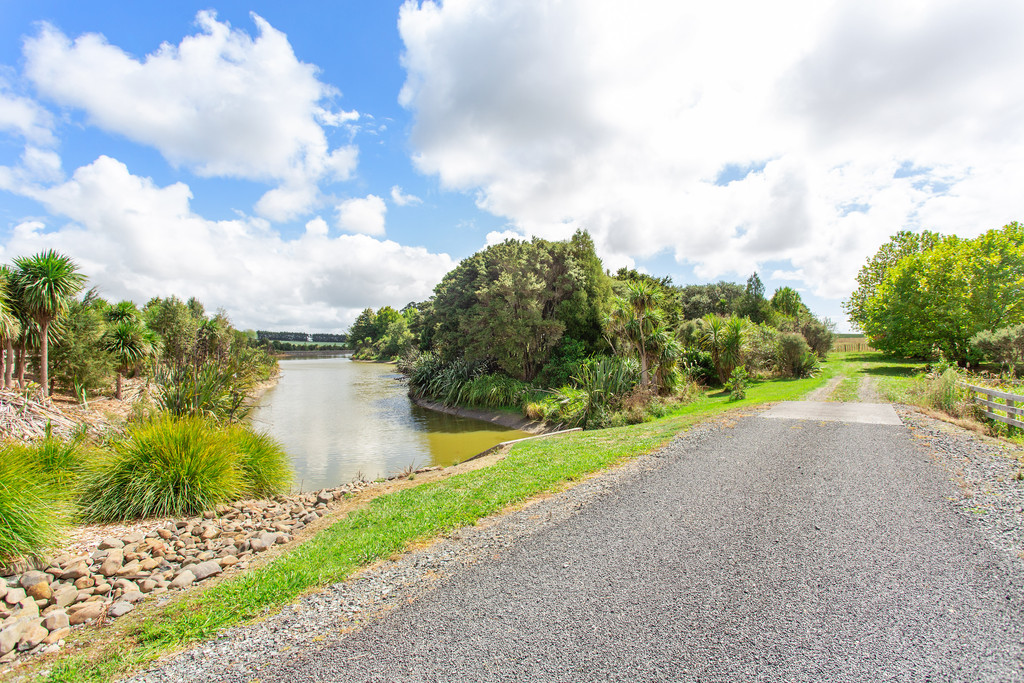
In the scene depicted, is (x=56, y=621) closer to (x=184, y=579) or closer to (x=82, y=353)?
(x=184, y=579)

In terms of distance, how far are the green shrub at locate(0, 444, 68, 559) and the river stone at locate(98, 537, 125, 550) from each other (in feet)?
1.47

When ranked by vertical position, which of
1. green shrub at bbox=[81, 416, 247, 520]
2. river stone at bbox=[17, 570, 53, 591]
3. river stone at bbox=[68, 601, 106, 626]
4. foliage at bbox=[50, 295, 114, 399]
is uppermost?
foliage at bbox=[50, 295, 114, 399]

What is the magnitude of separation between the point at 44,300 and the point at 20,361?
11.1ft

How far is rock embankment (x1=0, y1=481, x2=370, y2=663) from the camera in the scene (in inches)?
155

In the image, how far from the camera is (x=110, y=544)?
18.2 feet

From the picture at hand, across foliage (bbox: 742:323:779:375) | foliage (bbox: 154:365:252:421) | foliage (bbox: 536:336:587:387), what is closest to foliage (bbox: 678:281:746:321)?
foliage (bbox: 742:323:779:375)

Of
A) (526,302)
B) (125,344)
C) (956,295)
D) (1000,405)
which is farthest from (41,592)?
(956,295)

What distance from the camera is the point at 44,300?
13.7 m

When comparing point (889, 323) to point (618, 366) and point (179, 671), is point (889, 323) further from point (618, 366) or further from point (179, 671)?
point (179, 671)

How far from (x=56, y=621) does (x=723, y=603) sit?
226 inches

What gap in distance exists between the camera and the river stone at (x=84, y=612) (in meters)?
4.10

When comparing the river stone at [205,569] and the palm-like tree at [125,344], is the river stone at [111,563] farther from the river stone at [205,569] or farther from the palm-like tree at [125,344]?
the palm-like tree at [125,344]

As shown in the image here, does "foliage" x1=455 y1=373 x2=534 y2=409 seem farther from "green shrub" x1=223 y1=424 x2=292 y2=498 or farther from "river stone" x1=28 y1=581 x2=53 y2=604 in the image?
"river stone" x1=28 y1=581 x2=53 y2=604

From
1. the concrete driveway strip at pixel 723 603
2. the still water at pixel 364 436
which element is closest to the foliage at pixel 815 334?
the still water at pixel 364 436
